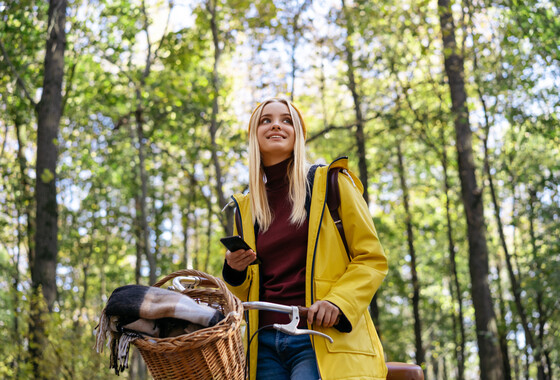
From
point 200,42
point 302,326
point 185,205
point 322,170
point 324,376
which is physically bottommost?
point 324,376

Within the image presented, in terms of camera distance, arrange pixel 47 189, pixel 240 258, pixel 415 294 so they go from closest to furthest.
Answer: pixel 240 258
pixel 47 189
pixel 415 294

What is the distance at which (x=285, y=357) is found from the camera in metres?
2.97

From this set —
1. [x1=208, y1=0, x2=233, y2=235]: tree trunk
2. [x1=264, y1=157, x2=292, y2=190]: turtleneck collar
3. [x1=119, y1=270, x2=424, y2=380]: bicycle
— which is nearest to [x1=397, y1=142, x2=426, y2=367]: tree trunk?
[x1=208, y1=0, x2=233, y2=235]: tree trunk

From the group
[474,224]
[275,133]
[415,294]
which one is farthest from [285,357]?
[415,294]

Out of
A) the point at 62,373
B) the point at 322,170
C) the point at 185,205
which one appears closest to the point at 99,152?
the point at 185,205

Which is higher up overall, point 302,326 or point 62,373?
point 302,326

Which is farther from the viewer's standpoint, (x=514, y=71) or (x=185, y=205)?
(x=185, y=205)

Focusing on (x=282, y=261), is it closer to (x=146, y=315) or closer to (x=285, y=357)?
(x=285, y=357)

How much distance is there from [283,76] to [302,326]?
9.41 meters

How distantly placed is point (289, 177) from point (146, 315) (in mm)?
1419

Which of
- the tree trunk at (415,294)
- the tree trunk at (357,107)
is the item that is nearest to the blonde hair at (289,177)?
the tree trunk at (357,107)

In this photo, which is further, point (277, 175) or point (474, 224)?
point (474, 224)

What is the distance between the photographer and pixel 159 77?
14.1 meters

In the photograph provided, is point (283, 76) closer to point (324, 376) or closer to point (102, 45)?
point (102, 45)
